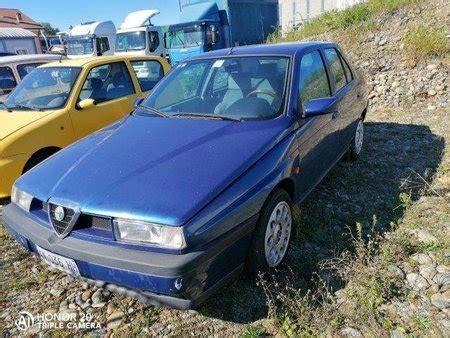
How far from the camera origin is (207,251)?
81.8 inches

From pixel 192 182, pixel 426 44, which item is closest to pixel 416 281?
pixel 192 182

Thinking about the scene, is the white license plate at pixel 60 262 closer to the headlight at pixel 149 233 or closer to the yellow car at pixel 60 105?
the headlight at pixel 149 233

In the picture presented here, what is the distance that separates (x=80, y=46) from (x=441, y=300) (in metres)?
17.8

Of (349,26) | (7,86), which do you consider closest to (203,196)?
(7,86)

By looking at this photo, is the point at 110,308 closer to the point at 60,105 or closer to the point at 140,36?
the point at 60,105

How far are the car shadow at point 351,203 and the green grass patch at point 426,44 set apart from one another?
2.55 m

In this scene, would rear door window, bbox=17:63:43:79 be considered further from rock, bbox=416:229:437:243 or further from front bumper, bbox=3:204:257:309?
rock, bbox=416:229:437:243

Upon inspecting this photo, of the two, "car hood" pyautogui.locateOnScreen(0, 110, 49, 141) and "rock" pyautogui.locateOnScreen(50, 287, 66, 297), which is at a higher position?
"car hood" pyautogui.locateOnScreen(0, 110, 49, 141)

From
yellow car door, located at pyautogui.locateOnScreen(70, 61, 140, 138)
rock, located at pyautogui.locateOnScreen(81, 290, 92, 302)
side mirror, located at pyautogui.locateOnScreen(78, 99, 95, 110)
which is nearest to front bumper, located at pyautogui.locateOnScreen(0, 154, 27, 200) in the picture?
yellow car door, located at pyautogui.locateOnScreen(70, 61, 140, 138)

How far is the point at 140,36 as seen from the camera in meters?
15.9

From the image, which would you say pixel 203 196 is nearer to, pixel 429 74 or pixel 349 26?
pixel 429 74

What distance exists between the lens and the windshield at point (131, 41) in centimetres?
1588

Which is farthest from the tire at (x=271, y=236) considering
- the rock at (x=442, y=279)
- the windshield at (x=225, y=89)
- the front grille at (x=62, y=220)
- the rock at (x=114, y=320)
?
the front grille at (x=62, y=220)

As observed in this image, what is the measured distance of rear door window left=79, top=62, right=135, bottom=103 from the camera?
4945 mm
